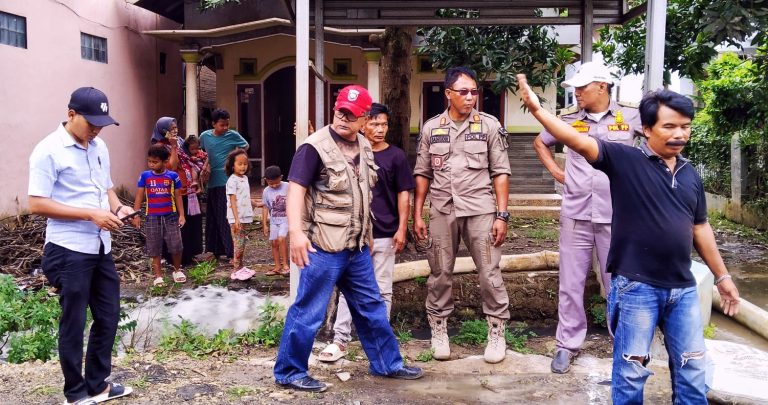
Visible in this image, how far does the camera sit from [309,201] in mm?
4266

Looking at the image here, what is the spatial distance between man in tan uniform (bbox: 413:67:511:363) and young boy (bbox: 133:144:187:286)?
312cm

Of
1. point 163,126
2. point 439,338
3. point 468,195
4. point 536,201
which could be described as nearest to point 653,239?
point 468,195

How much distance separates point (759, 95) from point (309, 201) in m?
6.89

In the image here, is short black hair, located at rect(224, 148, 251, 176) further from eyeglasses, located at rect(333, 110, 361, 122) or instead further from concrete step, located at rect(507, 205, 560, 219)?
concrete step, located at rect(507, 205, 560, 219)

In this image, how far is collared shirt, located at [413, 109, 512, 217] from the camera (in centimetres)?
469

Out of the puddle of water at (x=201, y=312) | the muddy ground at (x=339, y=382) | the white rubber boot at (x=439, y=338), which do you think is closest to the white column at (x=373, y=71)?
the puddle of water at (x=201, y=312)

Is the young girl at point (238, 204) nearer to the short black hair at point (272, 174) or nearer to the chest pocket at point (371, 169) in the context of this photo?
the short black hair at point (272, 174)

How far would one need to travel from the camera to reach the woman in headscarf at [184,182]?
723 centimetres

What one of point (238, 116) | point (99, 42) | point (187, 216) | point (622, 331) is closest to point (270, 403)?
point (622, 331)

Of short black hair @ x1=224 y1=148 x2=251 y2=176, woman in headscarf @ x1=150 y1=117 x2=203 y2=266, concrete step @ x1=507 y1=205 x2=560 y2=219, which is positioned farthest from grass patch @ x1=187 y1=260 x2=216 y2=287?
concrete step @ x1=507 y1=205 x2=560 y2=219

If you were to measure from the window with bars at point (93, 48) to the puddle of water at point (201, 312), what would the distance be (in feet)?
22.4

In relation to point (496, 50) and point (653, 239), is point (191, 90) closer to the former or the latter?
point (496, 50)

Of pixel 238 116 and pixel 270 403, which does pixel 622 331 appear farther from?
pixel 238 116

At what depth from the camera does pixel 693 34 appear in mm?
7211
